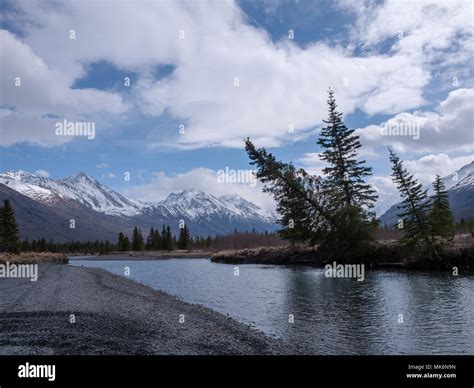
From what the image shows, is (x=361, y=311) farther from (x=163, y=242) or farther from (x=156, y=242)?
(x=156, y=242)

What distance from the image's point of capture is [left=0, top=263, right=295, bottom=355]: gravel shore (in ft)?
43.2

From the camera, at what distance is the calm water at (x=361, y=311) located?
16.4 meters

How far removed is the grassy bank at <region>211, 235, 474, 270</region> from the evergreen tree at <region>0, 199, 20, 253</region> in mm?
50364

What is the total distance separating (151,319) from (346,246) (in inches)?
1638

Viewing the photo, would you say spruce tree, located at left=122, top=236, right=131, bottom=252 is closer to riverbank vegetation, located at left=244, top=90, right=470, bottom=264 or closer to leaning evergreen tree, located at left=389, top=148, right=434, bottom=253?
riverbank vegetation, located at left=244, top=90, right=470, bottom=264

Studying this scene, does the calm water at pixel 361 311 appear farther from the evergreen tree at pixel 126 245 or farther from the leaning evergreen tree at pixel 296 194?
the evergreen tree at pixel 126 245

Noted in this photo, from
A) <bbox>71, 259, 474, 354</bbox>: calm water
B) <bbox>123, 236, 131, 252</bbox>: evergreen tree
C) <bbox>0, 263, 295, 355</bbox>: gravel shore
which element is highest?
<bbox>0, 263, 295, 355</bbox>: gravel shore

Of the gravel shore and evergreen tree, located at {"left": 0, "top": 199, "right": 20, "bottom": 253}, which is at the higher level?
evergreen tree, located at {"left": 0, "top": 199, "right": 20, "bottom": 253}

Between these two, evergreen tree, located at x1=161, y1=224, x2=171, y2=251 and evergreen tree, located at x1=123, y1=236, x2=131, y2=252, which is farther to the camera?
evergreen tree, located at x1=123, y1=236, x2=131, y2=252

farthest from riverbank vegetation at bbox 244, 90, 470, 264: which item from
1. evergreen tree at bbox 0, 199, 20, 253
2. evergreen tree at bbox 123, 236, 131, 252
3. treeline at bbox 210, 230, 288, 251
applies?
evergreen tree at bbox 123, 236, 131, 252

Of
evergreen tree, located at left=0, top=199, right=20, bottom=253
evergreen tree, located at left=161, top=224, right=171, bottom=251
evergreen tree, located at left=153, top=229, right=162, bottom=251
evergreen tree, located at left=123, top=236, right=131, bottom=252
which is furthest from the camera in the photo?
evergreen tree, located at left=123, top=236, right=131, bottom=252

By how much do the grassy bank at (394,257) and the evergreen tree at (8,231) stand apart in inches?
1983
